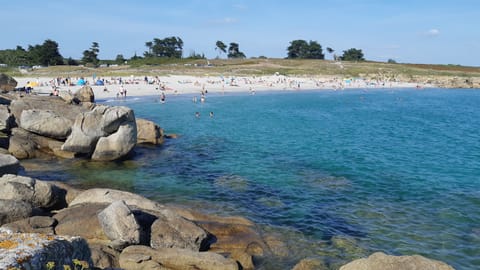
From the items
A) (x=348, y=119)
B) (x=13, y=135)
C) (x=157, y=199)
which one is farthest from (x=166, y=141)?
(x=348, y=119)

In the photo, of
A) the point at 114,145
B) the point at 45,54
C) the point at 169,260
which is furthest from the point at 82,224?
the point at 45,54

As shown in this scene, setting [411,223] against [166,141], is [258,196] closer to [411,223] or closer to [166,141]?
[411,223]

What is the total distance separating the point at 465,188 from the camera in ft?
73.6

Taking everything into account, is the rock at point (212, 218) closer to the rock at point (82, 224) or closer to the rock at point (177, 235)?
the rock at point (177, 235)

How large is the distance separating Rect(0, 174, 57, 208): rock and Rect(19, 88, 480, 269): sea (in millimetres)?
5086

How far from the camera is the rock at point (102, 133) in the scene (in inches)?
982

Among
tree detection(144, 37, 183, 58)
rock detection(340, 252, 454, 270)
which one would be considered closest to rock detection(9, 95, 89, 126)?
rock detection(340, 252, 454, 270)

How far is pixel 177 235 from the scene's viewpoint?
13328mm

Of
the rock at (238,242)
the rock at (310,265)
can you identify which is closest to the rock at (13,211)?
the rock at (238,242)

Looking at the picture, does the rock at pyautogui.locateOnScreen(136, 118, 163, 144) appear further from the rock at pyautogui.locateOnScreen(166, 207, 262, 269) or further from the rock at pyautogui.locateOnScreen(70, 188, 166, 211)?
the rock at pyautogui.locateOnScreen(166, 207, 262, 269)

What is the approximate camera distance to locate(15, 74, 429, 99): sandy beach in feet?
226

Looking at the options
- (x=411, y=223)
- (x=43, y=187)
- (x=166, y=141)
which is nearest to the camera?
(x=43, y=187)

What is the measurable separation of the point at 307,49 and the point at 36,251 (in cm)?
17791

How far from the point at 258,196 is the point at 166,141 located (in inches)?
618
